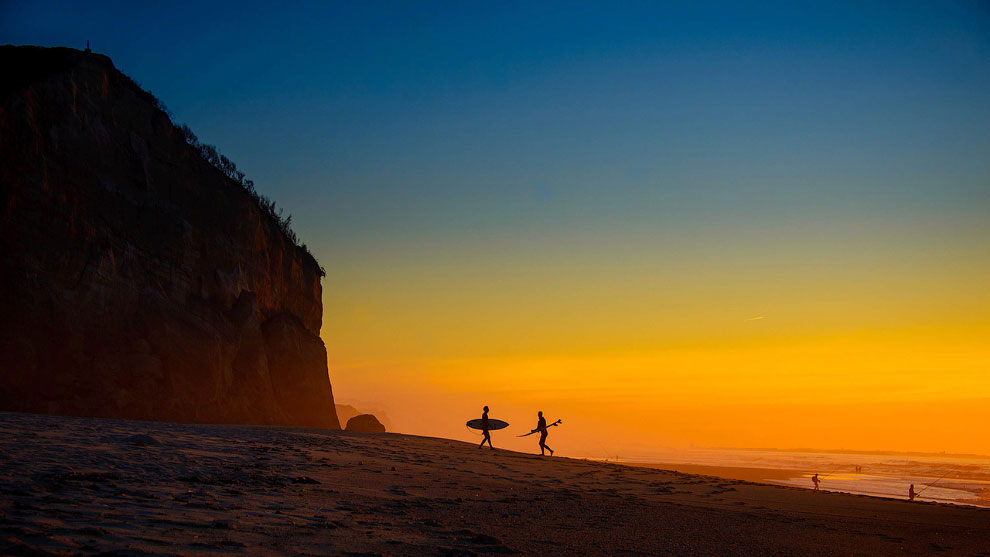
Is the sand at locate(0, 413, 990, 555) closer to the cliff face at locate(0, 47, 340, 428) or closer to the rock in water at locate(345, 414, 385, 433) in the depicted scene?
the cliff face at locate(0, 47, 340, 428)

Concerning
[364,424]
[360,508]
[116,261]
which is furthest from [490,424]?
[360,508]

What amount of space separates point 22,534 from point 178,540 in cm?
112

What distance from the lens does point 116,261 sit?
2155cm

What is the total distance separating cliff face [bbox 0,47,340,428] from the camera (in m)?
18.9

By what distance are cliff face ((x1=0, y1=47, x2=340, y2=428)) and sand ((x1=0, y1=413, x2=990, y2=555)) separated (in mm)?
7066

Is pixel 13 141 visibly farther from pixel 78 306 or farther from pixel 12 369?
pixel 12 369

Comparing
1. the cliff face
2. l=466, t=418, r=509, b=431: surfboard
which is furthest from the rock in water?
l=466, t=418, r=509, b=431: surfboard

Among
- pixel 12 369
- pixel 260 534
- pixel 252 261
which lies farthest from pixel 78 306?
pixel 260 534

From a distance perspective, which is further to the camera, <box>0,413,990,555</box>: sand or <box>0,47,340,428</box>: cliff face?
<box>0,47,340,428</box>: cliff face

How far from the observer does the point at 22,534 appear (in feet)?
16.2

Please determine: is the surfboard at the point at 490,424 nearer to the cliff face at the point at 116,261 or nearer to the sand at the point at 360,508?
the sand at the point at 360,508

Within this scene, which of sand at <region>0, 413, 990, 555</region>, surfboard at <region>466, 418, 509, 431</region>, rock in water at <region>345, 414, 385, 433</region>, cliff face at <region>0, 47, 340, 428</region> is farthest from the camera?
rock in water at <region>345, 414, 385, 433</region>

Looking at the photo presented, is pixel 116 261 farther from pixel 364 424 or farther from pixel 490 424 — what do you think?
pixel 364 424

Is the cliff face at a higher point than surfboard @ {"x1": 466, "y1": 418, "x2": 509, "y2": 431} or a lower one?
higher
